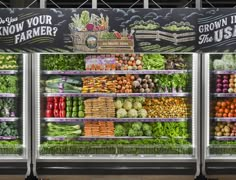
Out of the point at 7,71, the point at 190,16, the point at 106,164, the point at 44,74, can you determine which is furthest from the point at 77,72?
the point at 190,16

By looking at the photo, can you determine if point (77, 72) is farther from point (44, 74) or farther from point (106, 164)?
point (106, 164)

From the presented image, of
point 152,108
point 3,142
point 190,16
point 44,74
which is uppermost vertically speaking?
point 190,16

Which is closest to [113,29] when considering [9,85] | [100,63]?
[100,63]

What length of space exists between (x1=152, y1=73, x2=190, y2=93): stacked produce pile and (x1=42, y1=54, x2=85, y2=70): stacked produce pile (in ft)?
4.14

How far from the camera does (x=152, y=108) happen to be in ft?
23.5

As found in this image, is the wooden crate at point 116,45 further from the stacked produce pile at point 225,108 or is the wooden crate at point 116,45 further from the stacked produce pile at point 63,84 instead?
the stacked produce pile at point 225,108

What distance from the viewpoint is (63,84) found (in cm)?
711

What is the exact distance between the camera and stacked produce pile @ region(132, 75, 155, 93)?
707 centimetres

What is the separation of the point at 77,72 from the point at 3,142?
5.31 feet

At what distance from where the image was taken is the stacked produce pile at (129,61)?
277 inches

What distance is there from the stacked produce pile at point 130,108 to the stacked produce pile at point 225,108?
1149mm

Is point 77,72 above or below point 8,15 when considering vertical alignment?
below

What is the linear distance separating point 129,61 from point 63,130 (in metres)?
1.56

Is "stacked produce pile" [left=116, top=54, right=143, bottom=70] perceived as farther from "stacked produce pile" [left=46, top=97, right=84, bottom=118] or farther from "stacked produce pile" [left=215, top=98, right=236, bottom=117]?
"stacked produce pile" [left=215, top=98, right=236, bottom=117]
